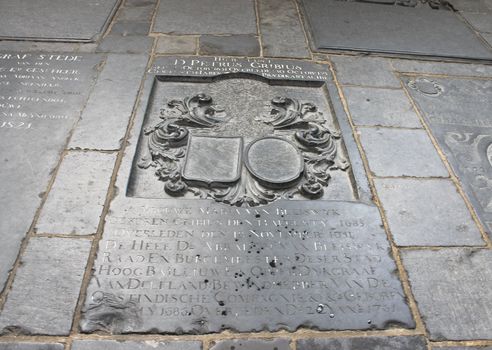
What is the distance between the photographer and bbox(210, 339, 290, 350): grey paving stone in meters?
1.69

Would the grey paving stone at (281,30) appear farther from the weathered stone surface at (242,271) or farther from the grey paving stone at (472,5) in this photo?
the grey paving stone at (472,5)

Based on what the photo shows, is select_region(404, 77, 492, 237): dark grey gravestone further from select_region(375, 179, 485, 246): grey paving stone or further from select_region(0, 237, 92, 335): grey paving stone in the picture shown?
select_region(0, 237, 92, 335): grey paving stone

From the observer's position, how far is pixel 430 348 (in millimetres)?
1751

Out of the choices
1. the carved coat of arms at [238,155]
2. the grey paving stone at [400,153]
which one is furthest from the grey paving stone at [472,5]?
the carved coat of arms at [238,155]

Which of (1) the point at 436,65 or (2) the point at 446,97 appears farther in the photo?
(1) the point at 436,65

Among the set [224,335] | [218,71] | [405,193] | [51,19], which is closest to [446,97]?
[405,193]

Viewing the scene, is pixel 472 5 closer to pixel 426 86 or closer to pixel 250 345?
pixel 426 86

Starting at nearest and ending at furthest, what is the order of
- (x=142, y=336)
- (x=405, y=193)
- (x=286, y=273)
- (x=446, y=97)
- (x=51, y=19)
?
1. (x=142, y=336)
2. (x=286, y=273)
3. (x=405, y=193)
4. (x=446, y=97)
5. (x=51, y=19)

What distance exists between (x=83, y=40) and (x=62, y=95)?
918 mm

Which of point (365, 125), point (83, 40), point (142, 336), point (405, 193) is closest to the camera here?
point (142, 336)

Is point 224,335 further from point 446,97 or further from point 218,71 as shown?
point 446,97

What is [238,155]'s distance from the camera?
8.05ft

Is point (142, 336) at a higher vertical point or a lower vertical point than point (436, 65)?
lower

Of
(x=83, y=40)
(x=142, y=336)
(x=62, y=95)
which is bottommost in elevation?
(x=142, y=336)
